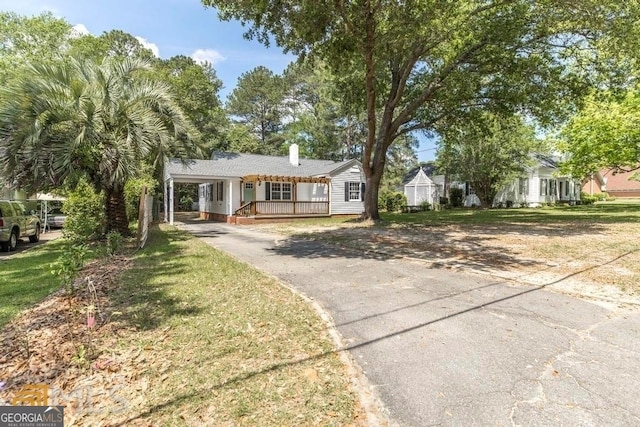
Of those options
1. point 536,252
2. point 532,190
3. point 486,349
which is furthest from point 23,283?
point 532,190

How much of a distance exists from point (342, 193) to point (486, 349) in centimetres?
2215

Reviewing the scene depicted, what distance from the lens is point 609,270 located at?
7020mm

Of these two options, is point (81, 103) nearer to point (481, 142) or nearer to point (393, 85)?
point (393, 85)

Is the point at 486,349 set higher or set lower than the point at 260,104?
lower

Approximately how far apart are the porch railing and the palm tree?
10213 mm

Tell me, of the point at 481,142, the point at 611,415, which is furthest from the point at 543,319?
the point at 481,142

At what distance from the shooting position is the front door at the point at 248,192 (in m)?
23.1

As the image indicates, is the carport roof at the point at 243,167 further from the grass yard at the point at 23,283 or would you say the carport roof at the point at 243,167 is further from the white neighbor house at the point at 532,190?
the white neighbor house at the point at 532,190

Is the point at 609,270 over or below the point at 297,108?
below

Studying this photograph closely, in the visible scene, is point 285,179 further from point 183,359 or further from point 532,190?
point 532,190

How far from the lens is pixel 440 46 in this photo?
530 inches

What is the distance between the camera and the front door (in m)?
23.1

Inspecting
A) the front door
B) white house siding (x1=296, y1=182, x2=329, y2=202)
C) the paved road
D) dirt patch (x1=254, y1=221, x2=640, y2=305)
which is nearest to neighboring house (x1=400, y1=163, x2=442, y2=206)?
white house siding (x1=296, y1=182, x2=329, y2=202)

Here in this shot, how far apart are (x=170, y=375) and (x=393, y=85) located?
1715cm
